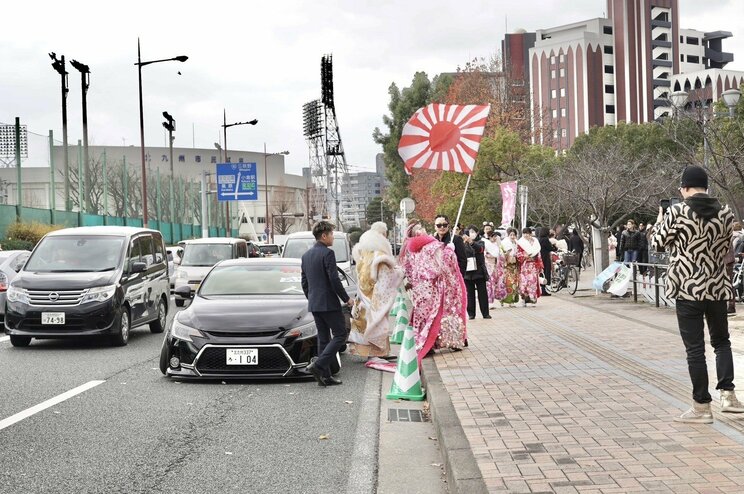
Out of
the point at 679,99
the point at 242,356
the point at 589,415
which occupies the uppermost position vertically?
the point at 679,99

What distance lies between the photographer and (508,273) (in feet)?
68.7

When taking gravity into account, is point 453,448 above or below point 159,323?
above

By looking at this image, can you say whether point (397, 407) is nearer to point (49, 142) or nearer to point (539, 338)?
point (539, 338)

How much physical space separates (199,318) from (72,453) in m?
3.72

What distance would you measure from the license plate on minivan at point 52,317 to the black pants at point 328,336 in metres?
5.13

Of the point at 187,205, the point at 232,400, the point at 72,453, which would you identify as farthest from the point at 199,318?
the point at 187,205

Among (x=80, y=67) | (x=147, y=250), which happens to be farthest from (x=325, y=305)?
(x=80, y=67)

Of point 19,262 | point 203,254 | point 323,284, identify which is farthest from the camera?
point 203,254

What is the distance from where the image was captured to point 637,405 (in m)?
7.58

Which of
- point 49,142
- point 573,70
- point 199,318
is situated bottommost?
point 199,318

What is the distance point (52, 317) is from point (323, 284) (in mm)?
5425

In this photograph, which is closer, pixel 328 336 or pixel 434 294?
pixel 328 336

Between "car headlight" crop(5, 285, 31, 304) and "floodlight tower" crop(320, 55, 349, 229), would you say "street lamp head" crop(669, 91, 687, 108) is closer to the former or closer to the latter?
"car headlight" crop(5, 285, 31, 304)

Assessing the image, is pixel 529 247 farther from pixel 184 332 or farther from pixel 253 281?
pixel 184 332
